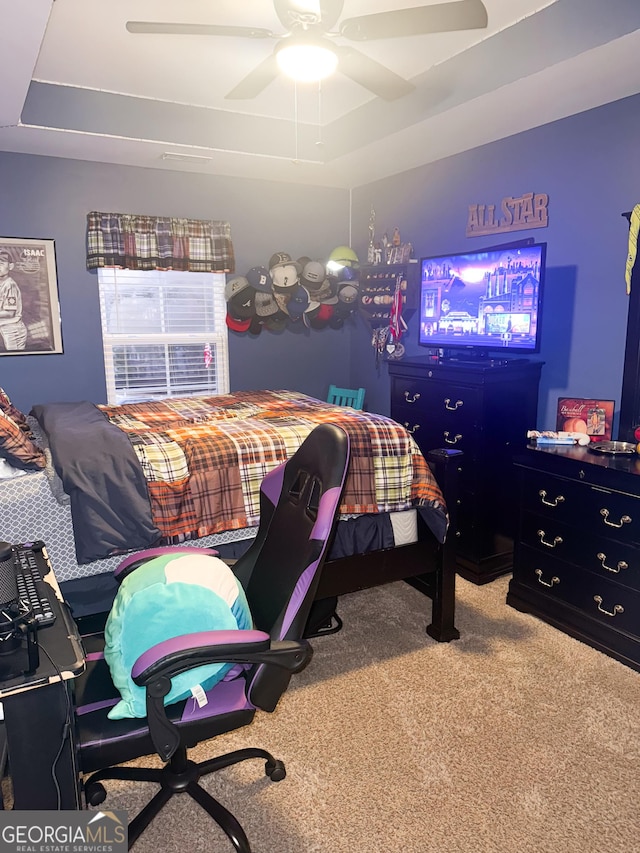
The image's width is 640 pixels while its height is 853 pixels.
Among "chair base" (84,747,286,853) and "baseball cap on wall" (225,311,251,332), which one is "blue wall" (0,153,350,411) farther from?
"chair base" (84,747,286,853)

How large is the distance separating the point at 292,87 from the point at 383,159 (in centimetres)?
99

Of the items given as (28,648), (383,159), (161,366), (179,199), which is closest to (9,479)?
(28,648)

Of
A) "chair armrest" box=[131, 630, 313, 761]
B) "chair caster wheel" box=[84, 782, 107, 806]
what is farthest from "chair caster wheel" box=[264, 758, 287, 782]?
"chair armrest" box=[131, 630, 313, 761]

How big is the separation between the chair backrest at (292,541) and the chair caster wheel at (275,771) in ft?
1.80

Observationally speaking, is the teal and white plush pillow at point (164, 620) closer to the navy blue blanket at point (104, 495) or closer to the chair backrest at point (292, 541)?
the chair backrest at point (292, 541)

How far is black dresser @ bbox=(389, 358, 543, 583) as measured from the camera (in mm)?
3307

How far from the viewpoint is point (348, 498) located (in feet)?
8.67

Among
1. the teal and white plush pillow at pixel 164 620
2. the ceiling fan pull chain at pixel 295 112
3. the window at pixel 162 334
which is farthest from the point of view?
the window at pixel 162 334

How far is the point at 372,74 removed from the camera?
2695 millimetres

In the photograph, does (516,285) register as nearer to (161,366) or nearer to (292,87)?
(292,87)

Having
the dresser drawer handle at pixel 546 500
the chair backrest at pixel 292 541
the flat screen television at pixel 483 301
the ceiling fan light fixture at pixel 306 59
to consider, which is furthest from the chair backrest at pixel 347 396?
the chair backrest at pixel 292 541

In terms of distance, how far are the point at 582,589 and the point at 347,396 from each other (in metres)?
2.82

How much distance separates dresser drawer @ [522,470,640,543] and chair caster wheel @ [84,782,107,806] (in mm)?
2216

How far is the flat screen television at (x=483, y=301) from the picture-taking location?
3.26 metres
